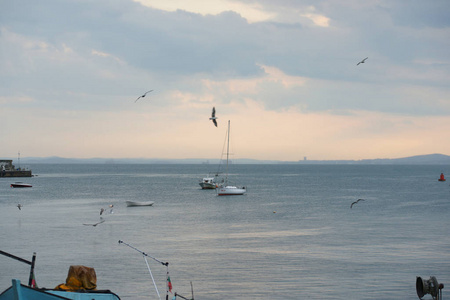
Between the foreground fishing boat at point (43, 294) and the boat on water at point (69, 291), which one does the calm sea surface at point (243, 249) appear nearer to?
the boat on water at point (69, 291)

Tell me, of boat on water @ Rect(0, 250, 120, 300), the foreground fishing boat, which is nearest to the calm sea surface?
boat on water @ Rect(0, 250, 120, 300)

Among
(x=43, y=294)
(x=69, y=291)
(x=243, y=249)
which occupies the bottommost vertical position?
(x=243, y=249)

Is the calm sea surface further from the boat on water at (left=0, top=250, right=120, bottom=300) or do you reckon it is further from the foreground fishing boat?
the foreground fishing boat

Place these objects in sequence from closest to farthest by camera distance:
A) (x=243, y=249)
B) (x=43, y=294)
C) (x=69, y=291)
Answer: (x=43, y=294) → (x=69, y=291) → (x=243, y=249)

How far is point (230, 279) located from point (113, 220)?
37.5 meters

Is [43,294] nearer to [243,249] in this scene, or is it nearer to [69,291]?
[69,291]

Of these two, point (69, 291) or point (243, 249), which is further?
point (243, 249)

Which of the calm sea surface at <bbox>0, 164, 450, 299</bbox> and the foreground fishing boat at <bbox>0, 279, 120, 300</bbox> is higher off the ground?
the foreground fishing boat at <bbox>0, 279, 120, 300</bbox>

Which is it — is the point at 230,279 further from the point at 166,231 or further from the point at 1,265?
the point at 166,231

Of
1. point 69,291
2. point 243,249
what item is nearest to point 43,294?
point 69,291

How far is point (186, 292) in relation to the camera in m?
31.0

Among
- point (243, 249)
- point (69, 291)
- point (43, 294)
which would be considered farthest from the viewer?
point (243, 249)

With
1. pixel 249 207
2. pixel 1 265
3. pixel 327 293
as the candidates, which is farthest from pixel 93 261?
pixel 249 207

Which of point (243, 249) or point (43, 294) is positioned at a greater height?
point (43, 294)
